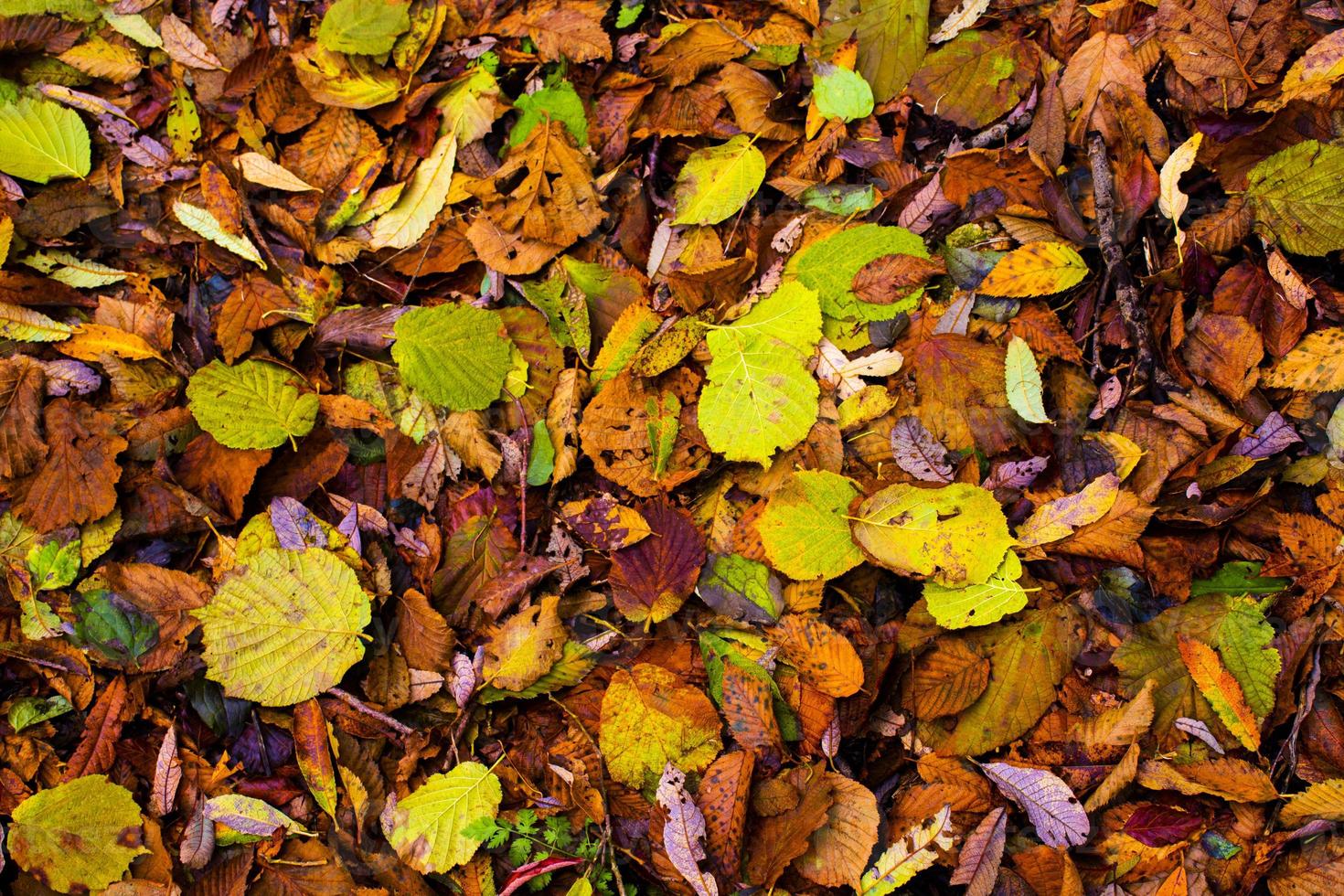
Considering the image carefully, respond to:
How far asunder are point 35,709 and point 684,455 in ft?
5.47

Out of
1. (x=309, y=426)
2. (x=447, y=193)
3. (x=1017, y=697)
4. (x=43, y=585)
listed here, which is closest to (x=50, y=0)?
(x=447, y=193)

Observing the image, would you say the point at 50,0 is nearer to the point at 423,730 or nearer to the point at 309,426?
the point at 309,426

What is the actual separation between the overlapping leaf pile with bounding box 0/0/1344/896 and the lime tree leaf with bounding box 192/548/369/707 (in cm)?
1

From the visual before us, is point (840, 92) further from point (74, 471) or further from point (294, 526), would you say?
point (74, 471)

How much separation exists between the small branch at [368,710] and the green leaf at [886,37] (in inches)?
76.6

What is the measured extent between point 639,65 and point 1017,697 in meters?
1.85

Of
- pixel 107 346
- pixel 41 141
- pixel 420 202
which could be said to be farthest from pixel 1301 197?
pixel 41 141

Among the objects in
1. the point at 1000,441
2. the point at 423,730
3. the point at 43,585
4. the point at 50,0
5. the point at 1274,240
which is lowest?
the point at 423,730

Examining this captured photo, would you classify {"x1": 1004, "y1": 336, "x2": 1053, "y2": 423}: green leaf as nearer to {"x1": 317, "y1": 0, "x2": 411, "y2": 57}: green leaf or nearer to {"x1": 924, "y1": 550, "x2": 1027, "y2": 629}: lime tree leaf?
{"x1": 924, "y1": 550, "x2": 1027, "y2": 629}: lime tree leaf

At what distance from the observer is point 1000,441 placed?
1.98 m

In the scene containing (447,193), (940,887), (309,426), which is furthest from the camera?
(447,193)

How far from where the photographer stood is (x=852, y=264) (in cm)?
209

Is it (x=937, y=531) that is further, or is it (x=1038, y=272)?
(x=1038, y=272)

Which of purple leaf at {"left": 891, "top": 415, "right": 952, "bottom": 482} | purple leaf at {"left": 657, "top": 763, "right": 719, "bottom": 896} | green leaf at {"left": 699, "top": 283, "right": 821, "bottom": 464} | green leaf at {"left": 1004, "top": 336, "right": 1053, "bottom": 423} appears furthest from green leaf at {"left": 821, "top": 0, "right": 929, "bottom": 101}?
purple leaf at {"left": 657, "top": 763, "right": 719, "bottom": 896}
